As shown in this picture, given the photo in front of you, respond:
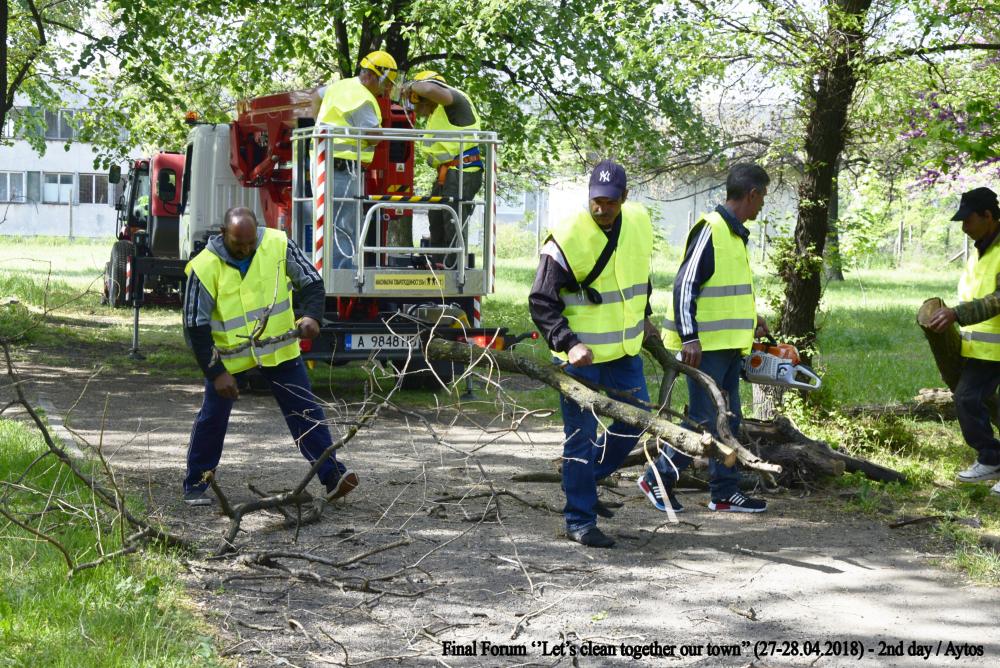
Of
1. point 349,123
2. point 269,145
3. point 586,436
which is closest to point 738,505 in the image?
point 586,436

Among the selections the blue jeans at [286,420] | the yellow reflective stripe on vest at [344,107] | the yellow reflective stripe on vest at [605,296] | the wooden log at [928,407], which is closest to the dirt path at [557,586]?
the blue jeans at [286,420]

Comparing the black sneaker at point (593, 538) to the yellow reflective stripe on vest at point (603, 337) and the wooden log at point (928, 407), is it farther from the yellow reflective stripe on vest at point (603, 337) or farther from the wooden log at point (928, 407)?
the wooden log at point (928, 407)

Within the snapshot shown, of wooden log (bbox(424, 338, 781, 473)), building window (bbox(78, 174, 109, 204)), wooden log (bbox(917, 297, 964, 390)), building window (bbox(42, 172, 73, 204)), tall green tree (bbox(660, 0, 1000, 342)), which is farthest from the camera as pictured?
building window (bbox(78, 174, 109, 204))

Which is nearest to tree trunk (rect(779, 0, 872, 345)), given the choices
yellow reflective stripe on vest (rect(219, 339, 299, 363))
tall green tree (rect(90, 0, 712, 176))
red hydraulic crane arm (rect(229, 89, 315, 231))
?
yellow reflective stripe on vest (rect(219, 339, 299, 363))

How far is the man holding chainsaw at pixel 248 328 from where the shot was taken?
6.73 m

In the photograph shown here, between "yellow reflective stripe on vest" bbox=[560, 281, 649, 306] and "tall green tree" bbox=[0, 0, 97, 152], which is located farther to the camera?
"tall green tree" bbox=[0, 0, 97, 152]

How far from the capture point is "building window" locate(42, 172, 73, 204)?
5156 centimetres

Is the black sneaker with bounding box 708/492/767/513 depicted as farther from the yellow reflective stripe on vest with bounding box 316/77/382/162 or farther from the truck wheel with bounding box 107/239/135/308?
the truck wheel with bounding box 107/239/135/308

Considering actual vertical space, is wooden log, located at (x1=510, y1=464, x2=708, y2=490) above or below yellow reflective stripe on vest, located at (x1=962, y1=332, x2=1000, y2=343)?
below

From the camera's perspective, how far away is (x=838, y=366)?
13367 millimetres

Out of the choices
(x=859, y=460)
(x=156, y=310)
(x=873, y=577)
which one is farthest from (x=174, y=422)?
(x=156, y=310)

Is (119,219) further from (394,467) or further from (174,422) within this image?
(394,467)

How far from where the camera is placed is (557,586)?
5469 mm

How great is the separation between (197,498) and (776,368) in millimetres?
3531
